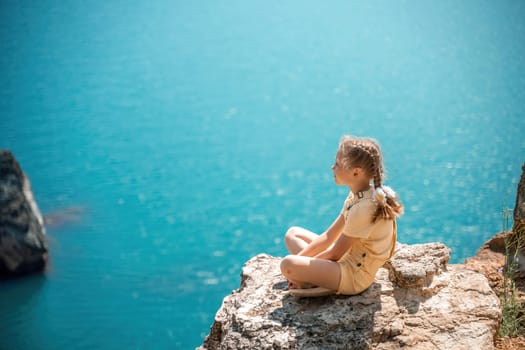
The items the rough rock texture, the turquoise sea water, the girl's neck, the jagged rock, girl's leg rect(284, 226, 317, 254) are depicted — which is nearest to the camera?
the rough rock texture

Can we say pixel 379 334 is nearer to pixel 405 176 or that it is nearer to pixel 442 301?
pixel 442 301

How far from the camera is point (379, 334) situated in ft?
6.91

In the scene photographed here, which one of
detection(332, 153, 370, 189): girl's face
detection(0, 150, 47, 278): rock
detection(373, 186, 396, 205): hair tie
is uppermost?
detection(332, 153, 370, 189): girl's face

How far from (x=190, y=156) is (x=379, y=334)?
5.83 metres

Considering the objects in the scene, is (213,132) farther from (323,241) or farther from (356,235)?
(356,235)

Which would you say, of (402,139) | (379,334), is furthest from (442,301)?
(402,139)

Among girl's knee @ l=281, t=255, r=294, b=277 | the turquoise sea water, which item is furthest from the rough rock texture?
the turquoise sea water

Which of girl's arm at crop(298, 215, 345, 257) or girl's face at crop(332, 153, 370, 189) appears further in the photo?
girl's arm at crop(298, 215, 345, 257)

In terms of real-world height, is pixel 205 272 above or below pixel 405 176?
below

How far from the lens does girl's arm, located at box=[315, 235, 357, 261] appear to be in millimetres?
2184

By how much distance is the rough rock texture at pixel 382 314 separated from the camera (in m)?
2.09

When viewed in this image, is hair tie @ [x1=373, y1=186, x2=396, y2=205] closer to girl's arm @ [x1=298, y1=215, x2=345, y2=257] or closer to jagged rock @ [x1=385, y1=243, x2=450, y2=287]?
girl's arm @ [x1=298, y1=215, x2=345, y2=257]

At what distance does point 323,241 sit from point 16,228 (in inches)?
174

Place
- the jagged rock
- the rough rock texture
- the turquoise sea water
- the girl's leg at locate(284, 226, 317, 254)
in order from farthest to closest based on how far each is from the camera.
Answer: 1. the turquoise sea water
2. the girl's leg at locate(284, 226, 317, 254)
3. the jagged rock
4. the rough rock texture
